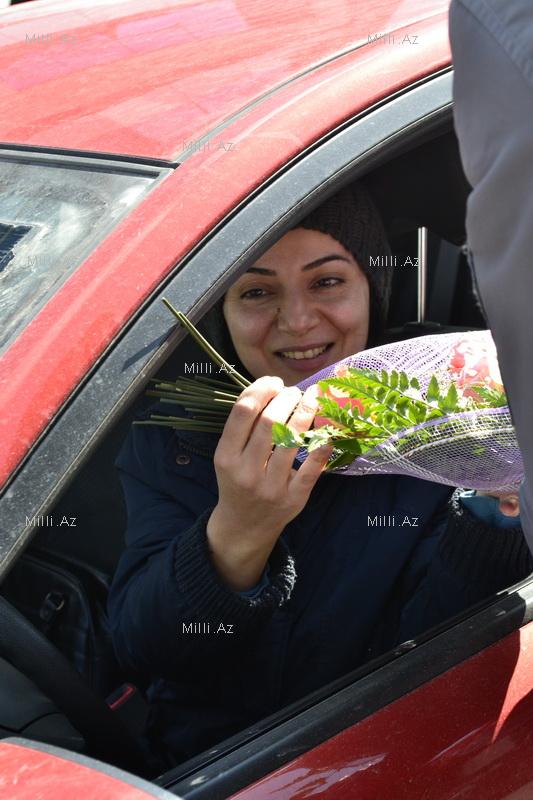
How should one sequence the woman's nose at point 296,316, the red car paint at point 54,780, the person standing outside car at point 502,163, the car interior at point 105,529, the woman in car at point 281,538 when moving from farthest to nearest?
the car interior at point 105,529, the woman's nose at point 296,316, the woman in car at point 281,538, the red car paint at point 54,780, the person standing outside car at point 502,163

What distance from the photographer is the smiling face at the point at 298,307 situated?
2.10 meters

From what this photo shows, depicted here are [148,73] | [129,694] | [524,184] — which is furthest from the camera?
[129,694]

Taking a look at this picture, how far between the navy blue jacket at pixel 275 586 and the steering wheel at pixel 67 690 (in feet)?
0.60

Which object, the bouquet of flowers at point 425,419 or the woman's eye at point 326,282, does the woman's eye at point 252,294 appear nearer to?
the woman's eye at point 326,282

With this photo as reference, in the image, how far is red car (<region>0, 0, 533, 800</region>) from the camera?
1.33m

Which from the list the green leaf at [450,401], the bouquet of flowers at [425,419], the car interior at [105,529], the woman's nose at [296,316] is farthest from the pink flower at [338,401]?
the car interior at [105,529]

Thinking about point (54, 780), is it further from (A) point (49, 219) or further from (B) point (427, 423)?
(A) point (49, 219)

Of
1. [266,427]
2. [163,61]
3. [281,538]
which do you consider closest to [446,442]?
[266,427]

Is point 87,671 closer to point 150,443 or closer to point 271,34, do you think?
point 150,443

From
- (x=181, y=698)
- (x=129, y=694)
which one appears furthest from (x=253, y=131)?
(x=129, y=694)

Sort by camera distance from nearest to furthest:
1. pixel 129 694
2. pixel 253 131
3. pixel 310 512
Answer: pixel 253 131, pixel 310 512, pixel 129 694

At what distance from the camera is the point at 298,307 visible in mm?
2104

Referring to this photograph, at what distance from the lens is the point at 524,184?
96 cm

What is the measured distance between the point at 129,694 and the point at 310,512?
0.52 m
